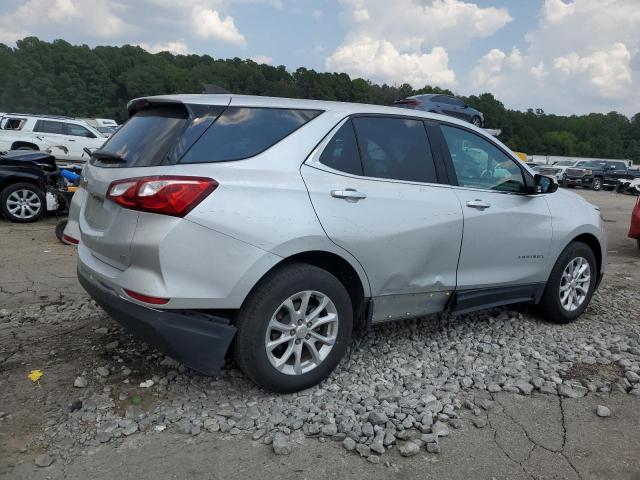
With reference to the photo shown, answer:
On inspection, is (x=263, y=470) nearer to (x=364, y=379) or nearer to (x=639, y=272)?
(x=364, y=379)

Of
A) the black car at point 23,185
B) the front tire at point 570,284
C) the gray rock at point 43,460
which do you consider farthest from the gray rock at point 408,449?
the black car at point 23,185

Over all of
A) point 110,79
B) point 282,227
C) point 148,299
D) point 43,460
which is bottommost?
point 43,460

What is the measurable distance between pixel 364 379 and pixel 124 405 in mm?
1471

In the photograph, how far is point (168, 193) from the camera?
274cm

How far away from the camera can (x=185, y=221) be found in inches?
107

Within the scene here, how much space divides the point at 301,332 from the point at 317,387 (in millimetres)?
441

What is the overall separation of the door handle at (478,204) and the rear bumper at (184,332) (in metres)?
1.95

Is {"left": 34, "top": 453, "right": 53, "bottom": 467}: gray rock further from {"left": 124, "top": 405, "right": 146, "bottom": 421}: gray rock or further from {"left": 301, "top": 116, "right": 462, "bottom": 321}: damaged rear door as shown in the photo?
{"left": 301, "top": 116, "right": 462, "bottom": 321}: damaged rear door

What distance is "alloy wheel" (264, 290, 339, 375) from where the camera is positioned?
3.08 m

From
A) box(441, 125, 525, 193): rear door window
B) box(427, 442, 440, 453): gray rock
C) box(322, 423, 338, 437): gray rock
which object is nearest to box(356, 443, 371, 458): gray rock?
box(322, 423, 338, 437): gray rock

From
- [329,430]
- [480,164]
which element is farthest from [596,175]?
[329,430]

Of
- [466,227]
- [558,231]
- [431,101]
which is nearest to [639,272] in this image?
[558,231]

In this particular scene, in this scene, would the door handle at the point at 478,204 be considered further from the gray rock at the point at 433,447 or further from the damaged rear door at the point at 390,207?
the gray rock at the point at 433,447

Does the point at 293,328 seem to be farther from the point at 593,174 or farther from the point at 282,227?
the point at 593,174
